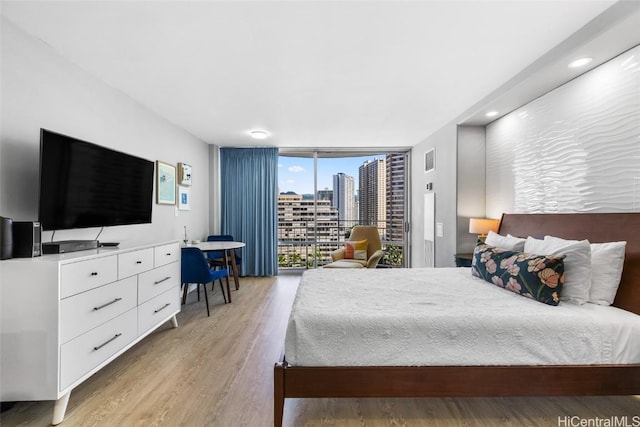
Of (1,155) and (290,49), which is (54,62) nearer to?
(1,155)

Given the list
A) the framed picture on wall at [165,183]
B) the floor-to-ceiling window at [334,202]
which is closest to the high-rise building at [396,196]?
the floor-to-ceiling window at [334,202]

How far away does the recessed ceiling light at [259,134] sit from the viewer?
4651 mm

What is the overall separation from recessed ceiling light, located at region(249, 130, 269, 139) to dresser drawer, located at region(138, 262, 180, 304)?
235cm

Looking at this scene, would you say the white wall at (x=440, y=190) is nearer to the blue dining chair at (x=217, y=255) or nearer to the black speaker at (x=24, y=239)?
the blue dining chair at (x=217, y=255)

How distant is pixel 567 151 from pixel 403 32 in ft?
6.06

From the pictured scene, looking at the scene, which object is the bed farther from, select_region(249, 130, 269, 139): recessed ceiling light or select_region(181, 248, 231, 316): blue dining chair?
select_region(249, 130, 269, 139): recessed ceiling light

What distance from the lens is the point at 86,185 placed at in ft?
7.91

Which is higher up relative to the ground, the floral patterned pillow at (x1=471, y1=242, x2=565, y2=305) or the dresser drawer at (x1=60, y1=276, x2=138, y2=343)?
the floral patterned pillow at (x1=471, y1=242, x2=565, y2=305)

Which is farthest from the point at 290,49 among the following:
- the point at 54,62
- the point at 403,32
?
the point at 54,62

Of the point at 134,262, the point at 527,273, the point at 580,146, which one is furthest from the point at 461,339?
the point at 134,262

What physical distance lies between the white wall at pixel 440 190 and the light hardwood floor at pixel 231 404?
2387 mm

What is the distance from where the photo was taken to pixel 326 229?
6211 mm

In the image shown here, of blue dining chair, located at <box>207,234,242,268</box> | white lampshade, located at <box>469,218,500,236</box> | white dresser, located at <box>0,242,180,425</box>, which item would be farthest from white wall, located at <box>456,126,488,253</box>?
white dresser, located at <box>0,242,180,425</box>

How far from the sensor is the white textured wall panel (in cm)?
215
